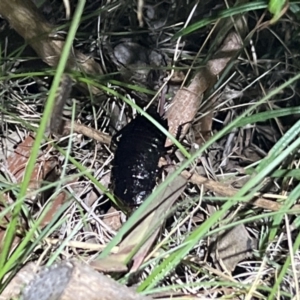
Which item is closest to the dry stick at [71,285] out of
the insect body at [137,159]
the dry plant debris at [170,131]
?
the dry plant debris at [170,131]

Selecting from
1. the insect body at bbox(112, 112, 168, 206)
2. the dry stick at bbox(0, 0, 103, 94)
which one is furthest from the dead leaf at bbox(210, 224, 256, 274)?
the dry stick at bbox(0, 0, 103, 94)

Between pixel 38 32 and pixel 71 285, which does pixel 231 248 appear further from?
pixel 38 32

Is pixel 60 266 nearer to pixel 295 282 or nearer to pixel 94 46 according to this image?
pixel 295 282

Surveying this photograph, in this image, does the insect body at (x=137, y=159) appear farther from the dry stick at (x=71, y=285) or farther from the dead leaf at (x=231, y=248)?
the dry stick at (x=71, y=285)

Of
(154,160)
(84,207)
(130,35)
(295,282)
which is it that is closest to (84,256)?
(84,207)

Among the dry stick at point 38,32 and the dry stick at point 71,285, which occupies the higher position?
the dry stick at point 38,32

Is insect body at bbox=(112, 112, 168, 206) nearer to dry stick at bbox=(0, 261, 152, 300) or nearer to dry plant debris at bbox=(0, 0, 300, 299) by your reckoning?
dry plant debris at bbox=(0, 0, 300, 299)
